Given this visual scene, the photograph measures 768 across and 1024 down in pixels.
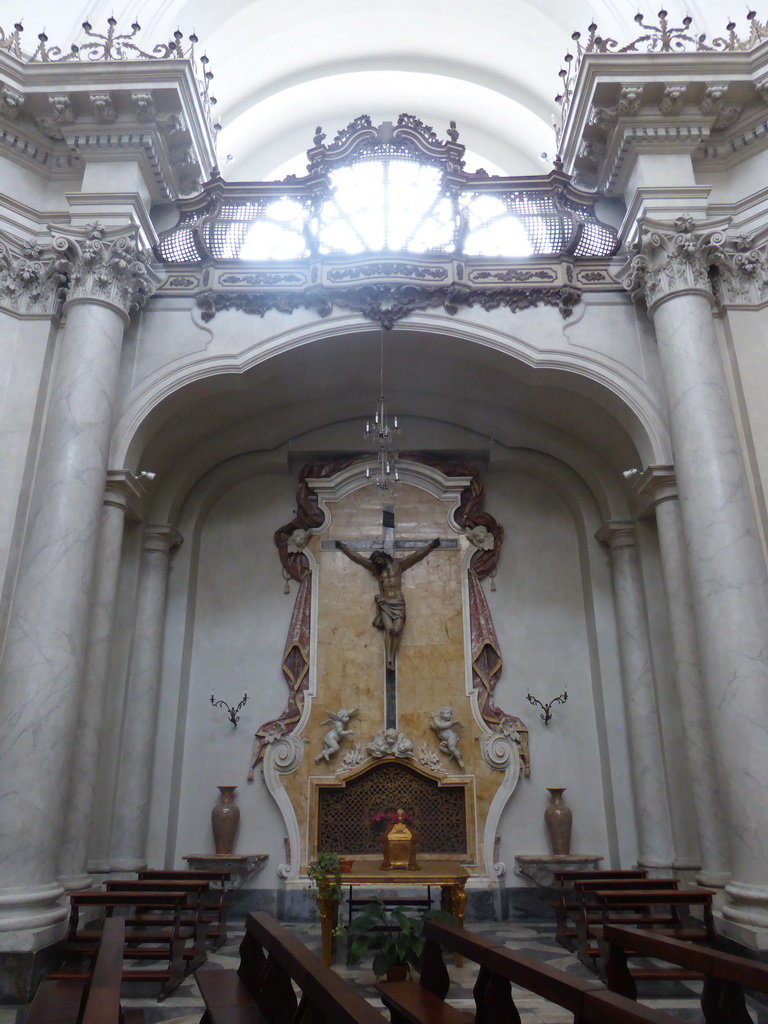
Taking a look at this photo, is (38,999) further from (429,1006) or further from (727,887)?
(727,887)

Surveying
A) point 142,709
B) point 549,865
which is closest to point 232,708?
point 142,709

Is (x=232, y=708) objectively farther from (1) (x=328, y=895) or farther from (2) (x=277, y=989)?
(2) (x=277, y=989)

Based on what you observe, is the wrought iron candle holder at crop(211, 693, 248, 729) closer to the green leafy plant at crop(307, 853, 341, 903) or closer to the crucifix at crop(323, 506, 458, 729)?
the crucifix at crop(323, 506, 458, 729)

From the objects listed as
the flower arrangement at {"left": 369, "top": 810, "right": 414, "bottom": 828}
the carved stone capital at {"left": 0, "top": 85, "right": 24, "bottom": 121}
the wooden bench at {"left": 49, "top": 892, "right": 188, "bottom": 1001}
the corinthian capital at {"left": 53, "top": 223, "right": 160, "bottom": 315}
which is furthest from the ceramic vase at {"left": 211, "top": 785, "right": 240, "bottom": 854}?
the carved stone capital at {"left": 0, "top": 85, "right": 24, "bottom": 121}

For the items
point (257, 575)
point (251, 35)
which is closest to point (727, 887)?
point (257, 575)

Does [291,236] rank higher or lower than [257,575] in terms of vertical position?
higher

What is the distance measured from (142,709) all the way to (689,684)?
221 inches

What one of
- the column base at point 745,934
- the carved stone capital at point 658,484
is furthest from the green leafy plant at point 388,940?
the carved stone capital at point 658,484

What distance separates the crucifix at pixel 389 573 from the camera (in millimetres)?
9008

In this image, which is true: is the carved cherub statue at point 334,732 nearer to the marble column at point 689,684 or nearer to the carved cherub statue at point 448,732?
the carved cherub statue at point 448,732

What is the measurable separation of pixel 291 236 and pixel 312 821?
6611mm

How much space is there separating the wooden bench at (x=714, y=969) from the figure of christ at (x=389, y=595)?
5.16 metres

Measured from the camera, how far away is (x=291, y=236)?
29.0 feet

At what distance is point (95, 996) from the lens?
2799mm
